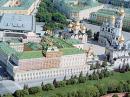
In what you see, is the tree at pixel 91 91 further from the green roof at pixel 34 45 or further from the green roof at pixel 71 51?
the green roof at pixel 34 45

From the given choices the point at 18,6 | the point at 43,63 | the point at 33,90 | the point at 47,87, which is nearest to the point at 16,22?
the point at 18,6

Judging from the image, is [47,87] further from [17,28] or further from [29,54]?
[17,28]

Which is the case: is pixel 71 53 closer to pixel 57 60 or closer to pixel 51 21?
pixel 57 60

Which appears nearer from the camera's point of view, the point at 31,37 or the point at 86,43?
the point at 31,37

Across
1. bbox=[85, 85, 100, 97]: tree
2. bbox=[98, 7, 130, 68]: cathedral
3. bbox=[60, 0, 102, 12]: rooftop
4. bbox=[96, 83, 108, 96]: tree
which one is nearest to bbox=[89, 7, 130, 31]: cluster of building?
bbox=[60, 0, 102, 12]: rooftop

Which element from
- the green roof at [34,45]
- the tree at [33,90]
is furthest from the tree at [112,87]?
the green roof at [34,45]

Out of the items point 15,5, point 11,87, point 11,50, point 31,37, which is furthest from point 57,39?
point 15,5
